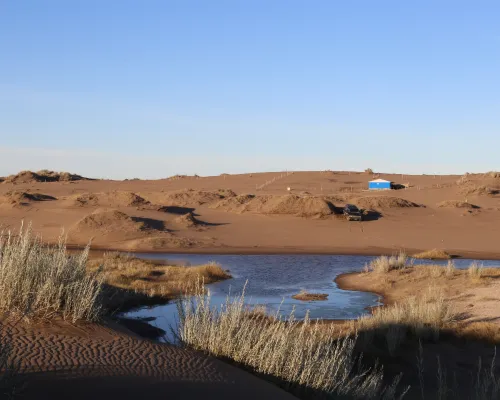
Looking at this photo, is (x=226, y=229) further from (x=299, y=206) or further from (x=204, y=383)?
(x=204, y=383)

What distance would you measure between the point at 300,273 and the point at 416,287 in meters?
5.56

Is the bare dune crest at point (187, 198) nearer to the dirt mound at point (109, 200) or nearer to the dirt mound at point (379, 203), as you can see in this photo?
the dirt mound at point (109, 200)

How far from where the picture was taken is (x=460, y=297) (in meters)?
18.2

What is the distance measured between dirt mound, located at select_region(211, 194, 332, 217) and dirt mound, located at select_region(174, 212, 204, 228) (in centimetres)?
523

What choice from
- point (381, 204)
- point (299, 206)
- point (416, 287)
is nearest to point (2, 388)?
point (416, 287)

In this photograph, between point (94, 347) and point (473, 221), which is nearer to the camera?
point (94, 347)

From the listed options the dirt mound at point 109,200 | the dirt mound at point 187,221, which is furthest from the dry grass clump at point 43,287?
the dirt mound at point 109,200

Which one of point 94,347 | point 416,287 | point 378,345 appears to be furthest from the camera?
point 416,287

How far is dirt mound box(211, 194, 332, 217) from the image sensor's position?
4294 centimetres

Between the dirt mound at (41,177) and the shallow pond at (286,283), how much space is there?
4613cm

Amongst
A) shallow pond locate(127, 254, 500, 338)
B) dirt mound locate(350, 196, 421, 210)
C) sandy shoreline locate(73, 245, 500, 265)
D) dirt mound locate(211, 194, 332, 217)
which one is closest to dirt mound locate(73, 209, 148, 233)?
sandy shoreline locate(73, 245, 500, 265)

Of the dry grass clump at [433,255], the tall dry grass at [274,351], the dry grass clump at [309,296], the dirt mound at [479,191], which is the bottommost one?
the dry grass clump at [309,296]

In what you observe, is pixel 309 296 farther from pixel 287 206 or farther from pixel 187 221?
pixel 287 206

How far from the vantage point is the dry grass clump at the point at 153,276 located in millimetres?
18500
